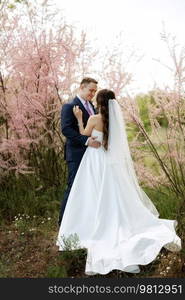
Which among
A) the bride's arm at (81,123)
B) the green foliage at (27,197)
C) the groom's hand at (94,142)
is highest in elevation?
the bride's arm at (81,123)

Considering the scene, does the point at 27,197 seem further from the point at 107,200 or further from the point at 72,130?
the point at 107,200

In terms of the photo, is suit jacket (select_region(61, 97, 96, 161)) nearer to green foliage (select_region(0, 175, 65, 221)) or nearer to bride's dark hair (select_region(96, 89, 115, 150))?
bride's dark hair (select_region(96, 89, 115, 150))

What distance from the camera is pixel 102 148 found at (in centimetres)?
561

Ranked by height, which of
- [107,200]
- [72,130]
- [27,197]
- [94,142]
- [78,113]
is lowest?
[27,197]

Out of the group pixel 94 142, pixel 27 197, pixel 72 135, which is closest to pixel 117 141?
pixel 94 142

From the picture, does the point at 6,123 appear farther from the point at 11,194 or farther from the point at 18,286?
the point at 18,286

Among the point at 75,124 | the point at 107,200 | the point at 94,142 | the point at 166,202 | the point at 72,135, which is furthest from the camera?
the point at 166,202

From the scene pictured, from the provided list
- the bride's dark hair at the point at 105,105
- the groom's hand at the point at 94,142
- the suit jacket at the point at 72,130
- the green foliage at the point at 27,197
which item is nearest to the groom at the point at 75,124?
the suit jacket at the point at 72,130

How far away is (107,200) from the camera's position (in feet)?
17.8

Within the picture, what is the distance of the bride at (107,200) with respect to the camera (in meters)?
5.22

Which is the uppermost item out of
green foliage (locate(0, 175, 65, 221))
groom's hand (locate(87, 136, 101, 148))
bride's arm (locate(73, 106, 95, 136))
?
bride's arm (locate(73, 106, 95, 136))

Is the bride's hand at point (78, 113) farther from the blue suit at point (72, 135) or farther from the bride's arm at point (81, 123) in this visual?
the blue suit at point (72, 135)

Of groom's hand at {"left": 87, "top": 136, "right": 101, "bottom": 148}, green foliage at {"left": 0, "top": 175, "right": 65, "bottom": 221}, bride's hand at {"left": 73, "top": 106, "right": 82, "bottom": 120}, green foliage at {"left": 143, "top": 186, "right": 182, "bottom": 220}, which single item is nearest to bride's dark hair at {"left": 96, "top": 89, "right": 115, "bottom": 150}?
groom's hand at {"left": 87, "top": 136, "right": 101, "bottom": 148}

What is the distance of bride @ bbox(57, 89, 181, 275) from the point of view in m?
5.22
